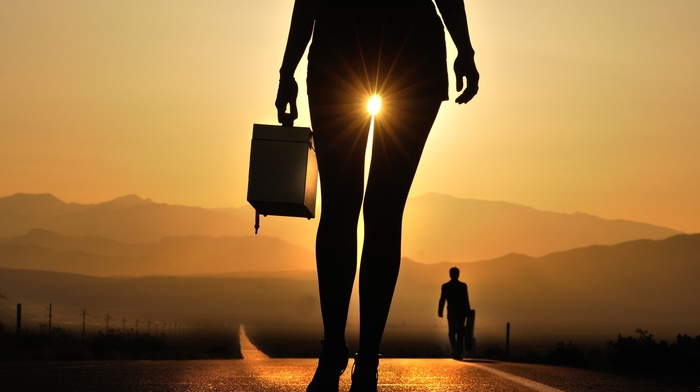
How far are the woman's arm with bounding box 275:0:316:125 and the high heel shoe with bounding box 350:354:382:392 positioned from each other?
1282 mm

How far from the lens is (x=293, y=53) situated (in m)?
5.51

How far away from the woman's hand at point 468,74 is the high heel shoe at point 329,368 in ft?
4.94

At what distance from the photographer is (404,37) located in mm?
5332

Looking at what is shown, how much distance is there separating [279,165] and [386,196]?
1.92 ft

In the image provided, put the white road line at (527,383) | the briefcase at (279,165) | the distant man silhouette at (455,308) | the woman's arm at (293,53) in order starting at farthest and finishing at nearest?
the distant man silhouette at (455,308) < the white road line at (527,383) < the briefcase at (279,165) < the woman's arm at (293,53)

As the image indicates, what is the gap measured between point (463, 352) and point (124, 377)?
1281cm

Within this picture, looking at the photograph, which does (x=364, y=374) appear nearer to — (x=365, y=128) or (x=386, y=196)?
(x=386, y=196)

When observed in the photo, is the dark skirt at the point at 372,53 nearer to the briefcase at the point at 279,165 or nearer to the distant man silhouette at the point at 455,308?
the briefcase at the point at 279,165

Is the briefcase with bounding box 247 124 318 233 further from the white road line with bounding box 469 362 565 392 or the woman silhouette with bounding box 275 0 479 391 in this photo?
the white road line with bounding box 469 362 565 392

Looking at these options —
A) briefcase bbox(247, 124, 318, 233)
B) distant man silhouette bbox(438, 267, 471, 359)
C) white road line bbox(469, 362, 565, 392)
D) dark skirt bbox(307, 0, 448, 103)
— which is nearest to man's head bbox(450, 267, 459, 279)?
distant man silhouette bbox(438, 267, 471, 359)

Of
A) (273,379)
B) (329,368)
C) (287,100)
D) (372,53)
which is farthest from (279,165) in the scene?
(273,379)

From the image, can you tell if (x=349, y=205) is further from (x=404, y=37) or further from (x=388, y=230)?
(x=404, y=37)

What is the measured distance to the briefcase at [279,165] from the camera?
18.2ft

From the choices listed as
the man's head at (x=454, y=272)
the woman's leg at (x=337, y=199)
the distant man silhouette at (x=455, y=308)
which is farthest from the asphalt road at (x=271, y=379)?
the man's head at (x=454, y=272)
